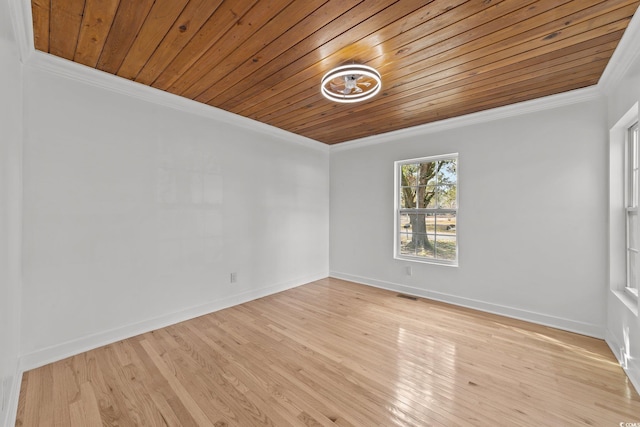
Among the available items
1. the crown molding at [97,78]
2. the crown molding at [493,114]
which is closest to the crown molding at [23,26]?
the crown molding at [97,78]

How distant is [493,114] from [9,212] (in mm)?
4462

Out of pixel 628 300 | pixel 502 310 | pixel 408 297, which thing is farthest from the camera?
pixel 408 297

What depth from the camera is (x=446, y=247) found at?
3.79 meters

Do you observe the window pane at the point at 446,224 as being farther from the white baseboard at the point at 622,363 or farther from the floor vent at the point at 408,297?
the white baseboard at the point at 622,363

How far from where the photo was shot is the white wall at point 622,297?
1953mm

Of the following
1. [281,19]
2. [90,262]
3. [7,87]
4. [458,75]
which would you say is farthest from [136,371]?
[458,75]

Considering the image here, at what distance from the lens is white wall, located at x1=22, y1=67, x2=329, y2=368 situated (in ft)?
7.18

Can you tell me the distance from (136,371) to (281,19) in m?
2.78

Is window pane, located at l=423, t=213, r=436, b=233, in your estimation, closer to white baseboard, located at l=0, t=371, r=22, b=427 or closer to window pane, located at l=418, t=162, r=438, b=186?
window pane, located at l=418, t=162, r=438, b=186

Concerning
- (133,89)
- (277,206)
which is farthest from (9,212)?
(277,206)

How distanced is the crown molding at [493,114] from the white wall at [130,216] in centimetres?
176

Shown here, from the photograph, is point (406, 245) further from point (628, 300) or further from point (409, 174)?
point (628, 300)

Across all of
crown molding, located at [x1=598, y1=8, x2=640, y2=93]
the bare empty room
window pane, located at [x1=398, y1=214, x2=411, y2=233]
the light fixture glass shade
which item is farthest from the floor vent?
crown molding, located at [x1=598, y1=8, x2=640, y2=93]

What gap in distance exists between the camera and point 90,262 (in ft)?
7.89
